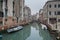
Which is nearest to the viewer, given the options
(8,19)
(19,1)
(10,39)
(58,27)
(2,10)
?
(10,39)

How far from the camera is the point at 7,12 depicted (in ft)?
142

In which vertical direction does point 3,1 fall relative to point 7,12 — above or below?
above

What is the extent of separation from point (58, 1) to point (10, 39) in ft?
81.6

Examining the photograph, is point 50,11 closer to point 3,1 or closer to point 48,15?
point 48,15

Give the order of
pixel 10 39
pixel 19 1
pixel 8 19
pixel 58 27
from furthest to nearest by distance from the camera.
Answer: pixel 19 1 < pixel 8 19 < pixel 58 27 < pixel 10 39

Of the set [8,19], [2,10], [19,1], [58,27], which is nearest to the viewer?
[58,27]

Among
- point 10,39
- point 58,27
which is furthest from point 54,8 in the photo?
point 10,39

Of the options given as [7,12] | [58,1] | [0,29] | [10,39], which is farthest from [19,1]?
[10,39]

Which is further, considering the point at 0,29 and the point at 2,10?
the point at 2,10

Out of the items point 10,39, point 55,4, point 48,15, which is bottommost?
point 10,39

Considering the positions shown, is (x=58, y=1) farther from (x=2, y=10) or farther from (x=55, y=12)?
(x=2, y=10)

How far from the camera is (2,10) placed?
41562 millimetres

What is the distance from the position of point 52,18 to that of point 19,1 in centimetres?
2324

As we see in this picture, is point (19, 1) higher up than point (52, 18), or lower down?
higher up
